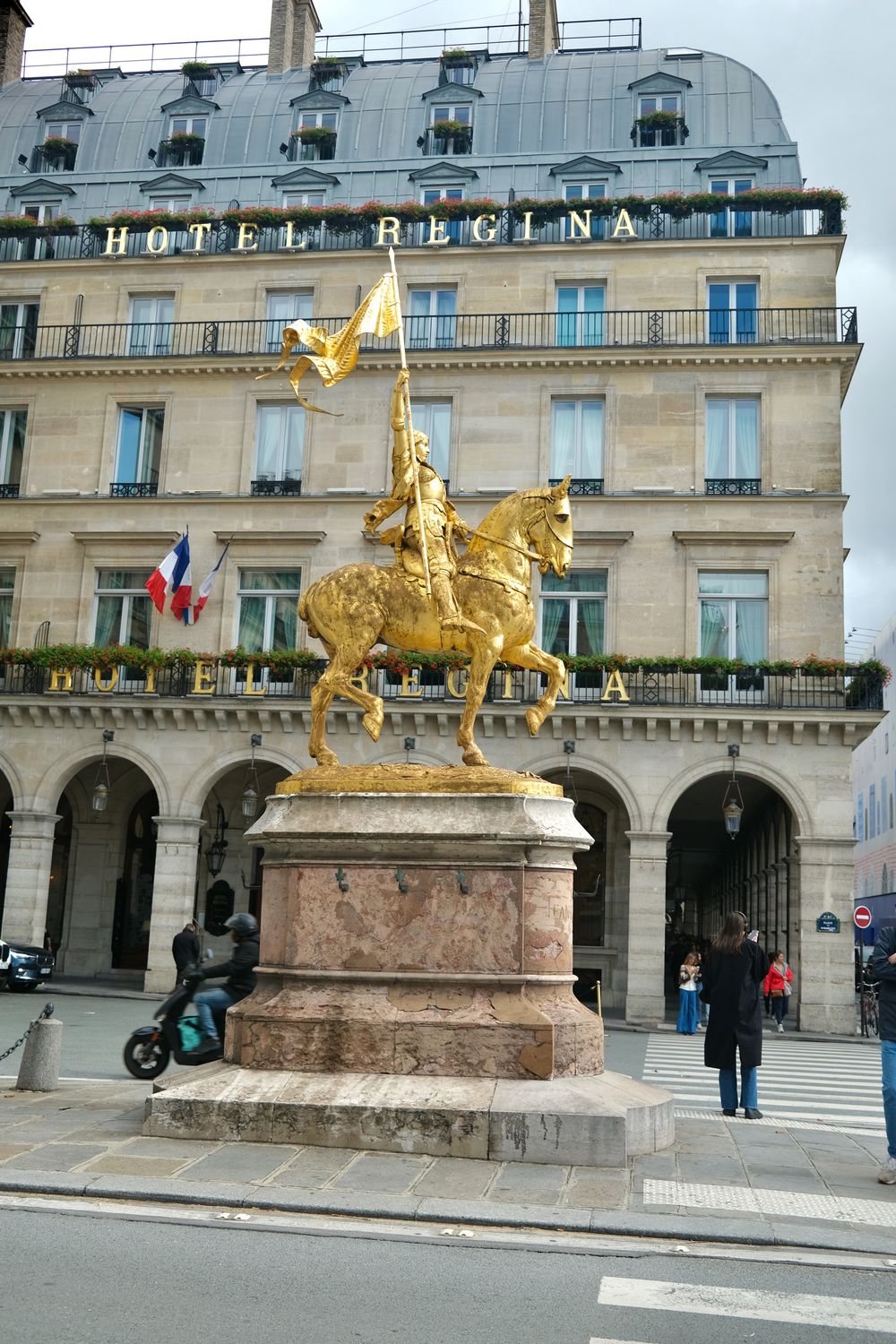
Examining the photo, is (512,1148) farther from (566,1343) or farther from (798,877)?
(798,877)

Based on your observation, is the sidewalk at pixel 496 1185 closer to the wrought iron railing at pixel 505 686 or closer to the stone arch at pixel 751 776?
the wrought iron railing at pixel 505 686

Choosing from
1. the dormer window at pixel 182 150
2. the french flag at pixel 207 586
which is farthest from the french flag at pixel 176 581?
the dormer window at pixel 182 150

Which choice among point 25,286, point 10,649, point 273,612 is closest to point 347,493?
point 273,612

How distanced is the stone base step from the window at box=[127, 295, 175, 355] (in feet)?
92.5

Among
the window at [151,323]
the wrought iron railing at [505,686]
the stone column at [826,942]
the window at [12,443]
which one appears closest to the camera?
the stone column at [826,942]

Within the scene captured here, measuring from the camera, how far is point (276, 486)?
3366cm

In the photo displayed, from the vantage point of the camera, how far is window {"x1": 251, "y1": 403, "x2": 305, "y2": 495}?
33.7m

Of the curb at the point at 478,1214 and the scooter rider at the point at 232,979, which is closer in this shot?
the curb at the point at 478,1214

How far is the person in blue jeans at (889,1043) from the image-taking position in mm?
9445

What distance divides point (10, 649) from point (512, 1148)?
85.1 feet

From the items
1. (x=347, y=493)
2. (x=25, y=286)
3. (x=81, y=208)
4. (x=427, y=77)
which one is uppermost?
(x=427, y=77)

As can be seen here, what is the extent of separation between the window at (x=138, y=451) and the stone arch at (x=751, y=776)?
15438mm

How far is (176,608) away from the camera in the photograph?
32094mm

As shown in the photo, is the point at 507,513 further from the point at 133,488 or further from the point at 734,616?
the point at 133,488
